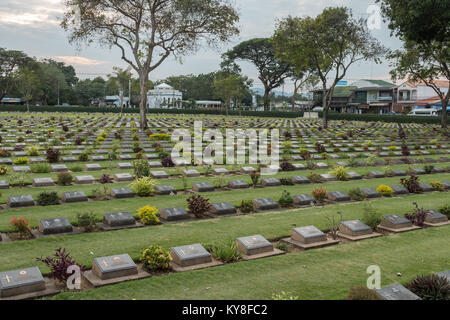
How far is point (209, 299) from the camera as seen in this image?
16.9 feet

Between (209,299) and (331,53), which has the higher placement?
(331,53)

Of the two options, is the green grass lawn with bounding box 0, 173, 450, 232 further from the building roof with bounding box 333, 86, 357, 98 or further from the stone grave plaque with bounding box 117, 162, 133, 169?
the building roof with bounding box 333, 86, 357, 98

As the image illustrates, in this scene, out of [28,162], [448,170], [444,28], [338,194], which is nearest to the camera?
[338,194]

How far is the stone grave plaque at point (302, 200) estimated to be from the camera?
1055 cm

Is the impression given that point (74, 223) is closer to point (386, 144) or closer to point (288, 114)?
point (386, 144)

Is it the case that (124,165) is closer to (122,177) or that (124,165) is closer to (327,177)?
(122,177)

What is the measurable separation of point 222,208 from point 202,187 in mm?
2409

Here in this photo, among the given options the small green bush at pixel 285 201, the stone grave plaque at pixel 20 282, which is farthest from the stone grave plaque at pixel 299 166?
the stone grave plaque at pixel 20 282

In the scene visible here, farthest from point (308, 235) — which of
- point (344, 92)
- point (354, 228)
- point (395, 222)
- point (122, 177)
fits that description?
point (344, 92)

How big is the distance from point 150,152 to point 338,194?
9.83 m

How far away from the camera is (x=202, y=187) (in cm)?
1184

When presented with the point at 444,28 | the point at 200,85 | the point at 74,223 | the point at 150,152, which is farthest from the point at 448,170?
the point at 200,85

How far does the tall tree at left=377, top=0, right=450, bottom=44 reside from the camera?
18.7m

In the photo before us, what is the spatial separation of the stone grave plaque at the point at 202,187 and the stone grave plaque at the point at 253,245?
4700mm
